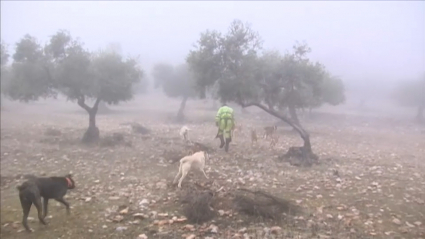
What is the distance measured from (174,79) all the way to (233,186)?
1250 inches

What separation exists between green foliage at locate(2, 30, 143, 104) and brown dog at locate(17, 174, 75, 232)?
464 inches

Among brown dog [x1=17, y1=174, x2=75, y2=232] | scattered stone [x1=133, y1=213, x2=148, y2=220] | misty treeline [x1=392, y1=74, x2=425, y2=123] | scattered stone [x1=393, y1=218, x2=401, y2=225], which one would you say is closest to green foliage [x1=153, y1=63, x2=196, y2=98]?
misty treeline [x1=392, y1=74, x2=425, y2=123]

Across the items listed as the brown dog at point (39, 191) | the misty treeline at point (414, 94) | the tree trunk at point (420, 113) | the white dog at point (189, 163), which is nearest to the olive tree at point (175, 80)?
the misty treeline at point (414, 94)

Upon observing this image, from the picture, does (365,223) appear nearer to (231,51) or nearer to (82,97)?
(231,51)

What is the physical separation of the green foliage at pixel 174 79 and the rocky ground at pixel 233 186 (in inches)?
817

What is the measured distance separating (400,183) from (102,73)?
15.6 m

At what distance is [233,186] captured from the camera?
11.3 meters

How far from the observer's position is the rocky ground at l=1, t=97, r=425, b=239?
26.3ft

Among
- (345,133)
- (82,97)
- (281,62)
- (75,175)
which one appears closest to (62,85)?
(82,97)

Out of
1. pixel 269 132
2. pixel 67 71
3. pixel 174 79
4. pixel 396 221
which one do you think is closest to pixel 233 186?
pixel 396 221

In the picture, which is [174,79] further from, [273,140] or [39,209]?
[39,209]

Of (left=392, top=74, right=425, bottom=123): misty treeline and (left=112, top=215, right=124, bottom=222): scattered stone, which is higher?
(left=392, top=74, right=425, bottom=123): misty treeline

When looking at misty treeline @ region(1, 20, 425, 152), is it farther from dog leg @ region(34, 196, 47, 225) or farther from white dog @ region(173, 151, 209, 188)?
dog leg @ region(34, 196, 47, 225)

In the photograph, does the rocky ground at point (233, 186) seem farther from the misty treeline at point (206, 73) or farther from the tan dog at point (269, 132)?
the misty treeline at point (206, 73)
